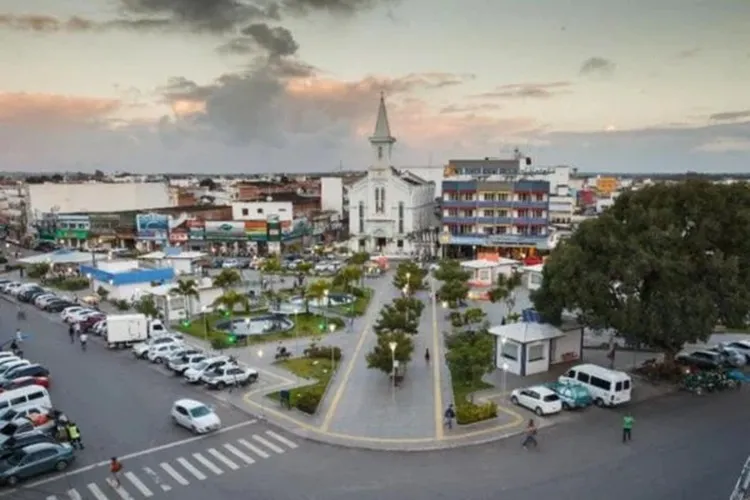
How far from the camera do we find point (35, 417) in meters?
24.3

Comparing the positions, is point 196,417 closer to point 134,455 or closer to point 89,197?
point 134,455

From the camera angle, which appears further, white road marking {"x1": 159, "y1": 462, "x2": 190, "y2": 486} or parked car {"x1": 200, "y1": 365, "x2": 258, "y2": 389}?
parked car {"x1": 200, "y1": 365, "x2": 258, "y2": 389}

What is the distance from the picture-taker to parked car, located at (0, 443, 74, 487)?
65.2ft

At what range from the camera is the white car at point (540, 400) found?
25.1 metres

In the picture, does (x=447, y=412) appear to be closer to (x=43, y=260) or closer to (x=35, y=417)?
(x=35, y=417)

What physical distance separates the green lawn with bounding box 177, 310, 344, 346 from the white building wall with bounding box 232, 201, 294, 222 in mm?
36803

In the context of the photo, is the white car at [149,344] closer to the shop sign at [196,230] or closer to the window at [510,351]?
the window at [510,351]

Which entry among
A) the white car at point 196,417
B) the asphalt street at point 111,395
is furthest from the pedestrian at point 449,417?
the white car at point 196,417

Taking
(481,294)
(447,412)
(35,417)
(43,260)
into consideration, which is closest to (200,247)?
(43,260)

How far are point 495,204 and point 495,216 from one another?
1577 mm

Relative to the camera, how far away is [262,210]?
83188 millimetres

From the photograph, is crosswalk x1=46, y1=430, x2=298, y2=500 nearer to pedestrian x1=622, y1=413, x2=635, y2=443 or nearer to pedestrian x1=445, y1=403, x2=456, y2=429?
pedestrian x1=445, y1=403, x2=456, y2=429

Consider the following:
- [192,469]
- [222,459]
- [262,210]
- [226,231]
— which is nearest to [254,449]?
[222,459]

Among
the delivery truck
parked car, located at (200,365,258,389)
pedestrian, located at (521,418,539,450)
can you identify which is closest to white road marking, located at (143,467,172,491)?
parked car, located at (200,365,258,389)
